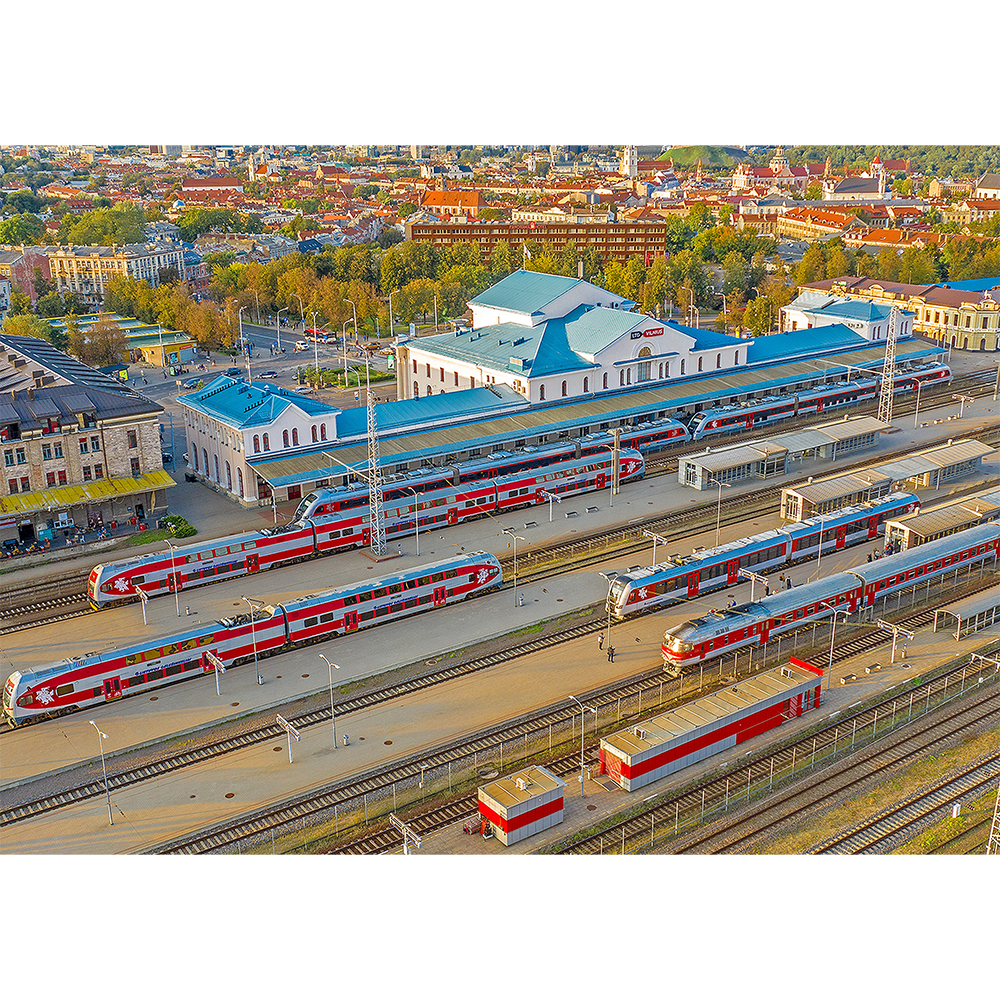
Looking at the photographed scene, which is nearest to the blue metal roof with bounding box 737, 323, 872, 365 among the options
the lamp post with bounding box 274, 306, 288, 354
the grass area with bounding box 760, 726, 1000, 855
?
the grass area with bounding box 760, 726, 1000, 855

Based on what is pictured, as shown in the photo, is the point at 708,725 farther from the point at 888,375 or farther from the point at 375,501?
the point at 888,375

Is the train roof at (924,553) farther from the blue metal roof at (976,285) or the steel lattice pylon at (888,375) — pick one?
the blue metal roof at (976,285)

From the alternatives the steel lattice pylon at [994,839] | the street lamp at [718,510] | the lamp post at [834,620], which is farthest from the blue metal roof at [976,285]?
the steel lattice pylon at [994,839]

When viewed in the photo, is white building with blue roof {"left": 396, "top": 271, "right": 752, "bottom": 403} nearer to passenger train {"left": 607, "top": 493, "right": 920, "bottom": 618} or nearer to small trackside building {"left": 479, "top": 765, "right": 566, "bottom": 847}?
passenger train {"left": 607, "top": 493, "right": 920, "bottom": 618}

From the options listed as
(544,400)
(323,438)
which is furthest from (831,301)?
(323,438)

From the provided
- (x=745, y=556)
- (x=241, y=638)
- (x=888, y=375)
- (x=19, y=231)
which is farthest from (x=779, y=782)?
(x=19, y=231)
